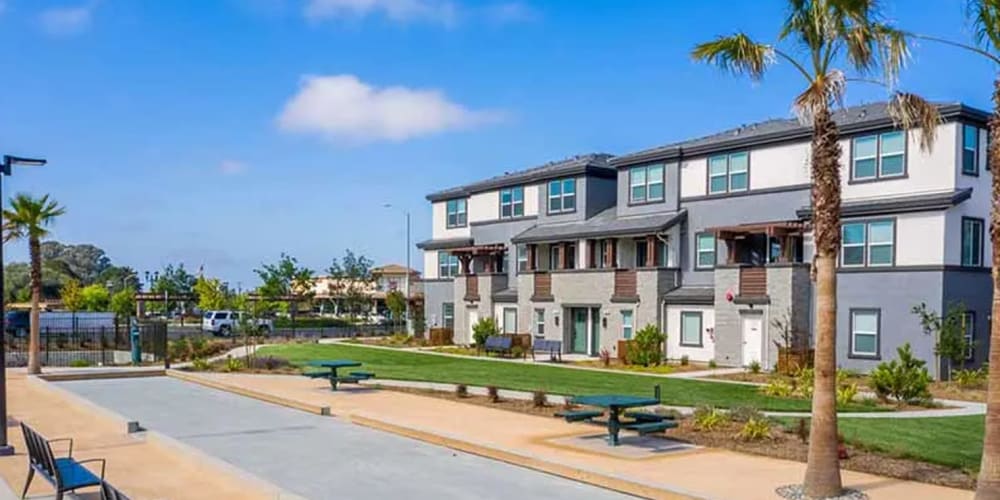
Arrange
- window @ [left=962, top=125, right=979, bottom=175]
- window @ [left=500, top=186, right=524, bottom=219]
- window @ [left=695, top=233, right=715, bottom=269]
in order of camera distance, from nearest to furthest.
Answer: window @ [left=962, top=125, right=979, bottom=175]
window @ [left=695, top=233, right=715, bottom=269]
window @ [left=500, top=186, right=524, bottom=219]

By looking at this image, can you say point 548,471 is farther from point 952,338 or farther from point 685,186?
point 685,186

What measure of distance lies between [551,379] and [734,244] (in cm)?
999

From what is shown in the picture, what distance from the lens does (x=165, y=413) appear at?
18109mm

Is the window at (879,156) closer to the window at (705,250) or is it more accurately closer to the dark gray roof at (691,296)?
the window at (705,250)

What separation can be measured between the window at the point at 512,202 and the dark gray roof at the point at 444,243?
371 cm

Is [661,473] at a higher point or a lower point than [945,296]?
lower

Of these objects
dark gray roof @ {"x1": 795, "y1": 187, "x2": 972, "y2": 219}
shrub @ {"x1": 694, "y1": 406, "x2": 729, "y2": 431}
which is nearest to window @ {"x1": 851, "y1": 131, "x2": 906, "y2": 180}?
dark gray roof @ {"x1": 795, "y1": 187, "x2": 972, "y2": 219}

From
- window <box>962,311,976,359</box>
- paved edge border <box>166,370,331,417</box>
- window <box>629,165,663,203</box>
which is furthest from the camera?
window <box>629,165,663,203</box>

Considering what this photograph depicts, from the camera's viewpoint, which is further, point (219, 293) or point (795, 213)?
point (219, 293)

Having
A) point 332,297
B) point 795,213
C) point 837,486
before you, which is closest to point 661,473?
point 837,486

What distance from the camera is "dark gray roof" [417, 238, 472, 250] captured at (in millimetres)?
49284

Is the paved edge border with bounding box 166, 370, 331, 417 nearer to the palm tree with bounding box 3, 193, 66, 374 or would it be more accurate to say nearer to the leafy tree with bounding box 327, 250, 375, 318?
the palm tree with bounding box 3, 193, 66, 374

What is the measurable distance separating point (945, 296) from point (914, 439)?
13750 millimetres

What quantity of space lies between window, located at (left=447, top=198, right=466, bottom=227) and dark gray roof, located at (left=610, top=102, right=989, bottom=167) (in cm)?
1357
